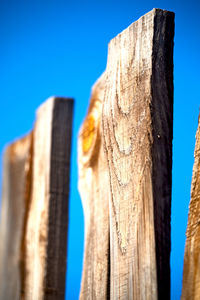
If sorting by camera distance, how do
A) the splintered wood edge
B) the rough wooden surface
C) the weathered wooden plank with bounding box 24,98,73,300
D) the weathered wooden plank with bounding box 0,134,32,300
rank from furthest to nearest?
the weathered wooden plank with bounding box 0,134,32,300 < the weathered wooden plank with bounding box 24,98,73,300 < the splintered wood edge < the rough wooden surface

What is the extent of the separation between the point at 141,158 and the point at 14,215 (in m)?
2.20

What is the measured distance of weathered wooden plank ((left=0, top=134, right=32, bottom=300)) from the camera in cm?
333

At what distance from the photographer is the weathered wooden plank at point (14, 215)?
3.33 m

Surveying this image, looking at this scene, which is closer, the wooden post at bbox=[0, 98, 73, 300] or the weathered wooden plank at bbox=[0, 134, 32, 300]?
the wooden post at bbox=[0, 98, 73, 300]

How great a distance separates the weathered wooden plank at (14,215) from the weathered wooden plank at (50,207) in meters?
0.22

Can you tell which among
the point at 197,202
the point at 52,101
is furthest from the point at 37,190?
the point at 197,202

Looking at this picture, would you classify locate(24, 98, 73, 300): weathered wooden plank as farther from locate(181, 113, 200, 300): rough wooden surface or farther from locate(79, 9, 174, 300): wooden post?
locate(181, 113, 200, 300): rough wooden surface

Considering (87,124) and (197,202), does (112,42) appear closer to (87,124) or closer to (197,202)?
(87,124)

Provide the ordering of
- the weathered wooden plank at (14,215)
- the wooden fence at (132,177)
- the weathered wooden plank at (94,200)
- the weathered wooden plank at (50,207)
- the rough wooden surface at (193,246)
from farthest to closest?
the weathered wooden plank at (14,215) < the weathered wooden plank at (50,207) < the weathered wooden plank at (94,200) < the wooden fence at (132,177) < the rough wooden surface at (193,246)

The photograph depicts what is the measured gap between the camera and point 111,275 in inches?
75.8

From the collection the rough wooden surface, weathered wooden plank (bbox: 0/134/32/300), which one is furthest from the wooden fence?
weathered wooden plank (bbox: 0/134/32/300)

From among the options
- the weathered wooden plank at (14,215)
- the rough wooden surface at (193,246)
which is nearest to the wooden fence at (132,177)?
the rough wooden surface at (193,246)

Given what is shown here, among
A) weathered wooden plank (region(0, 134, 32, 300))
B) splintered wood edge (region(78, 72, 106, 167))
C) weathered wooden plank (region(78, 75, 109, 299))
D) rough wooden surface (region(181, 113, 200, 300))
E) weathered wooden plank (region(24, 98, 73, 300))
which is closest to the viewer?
rough wooden surface (region(181, 113, 200, 300))

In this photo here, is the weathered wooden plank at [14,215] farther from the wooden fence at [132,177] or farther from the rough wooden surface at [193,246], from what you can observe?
the rough wooden surface at [193,246]
